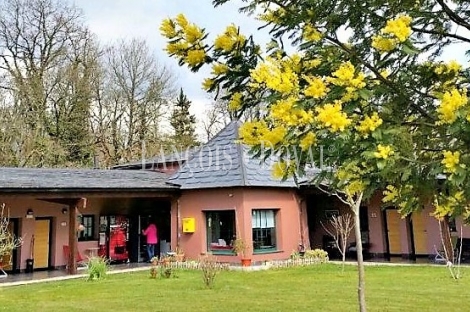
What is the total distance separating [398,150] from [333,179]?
18.4 inches

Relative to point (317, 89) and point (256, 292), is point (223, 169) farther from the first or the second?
point (317, 89)

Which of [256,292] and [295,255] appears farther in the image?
[295,255]

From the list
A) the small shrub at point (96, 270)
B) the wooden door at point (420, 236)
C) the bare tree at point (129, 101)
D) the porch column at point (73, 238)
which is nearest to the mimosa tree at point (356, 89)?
the small shrub at point (96, 270)

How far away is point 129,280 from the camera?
12234 millimetres

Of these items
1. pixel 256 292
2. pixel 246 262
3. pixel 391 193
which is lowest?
pixel 256 292

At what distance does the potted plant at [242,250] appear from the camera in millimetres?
14625

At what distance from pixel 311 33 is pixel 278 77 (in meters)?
0.47

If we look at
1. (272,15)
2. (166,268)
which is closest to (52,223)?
(166,268)

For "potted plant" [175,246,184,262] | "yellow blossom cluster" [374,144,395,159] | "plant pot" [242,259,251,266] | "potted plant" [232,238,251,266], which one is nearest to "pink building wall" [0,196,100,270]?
"potted plant" [175,246,184,262]

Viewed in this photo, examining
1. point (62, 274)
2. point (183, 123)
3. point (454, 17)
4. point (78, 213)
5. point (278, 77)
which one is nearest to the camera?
point (278, 77)

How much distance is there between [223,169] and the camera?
53.0 feet

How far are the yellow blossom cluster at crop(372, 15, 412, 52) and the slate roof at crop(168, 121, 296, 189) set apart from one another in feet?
39.8

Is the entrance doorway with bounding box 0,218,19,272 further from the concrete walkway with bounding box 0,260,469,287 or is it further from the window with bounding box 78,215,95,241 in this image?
the window with bounding box 78,215,95,241

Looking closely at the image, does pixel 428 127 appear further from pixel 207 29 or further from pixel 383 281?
pixel 383 281
